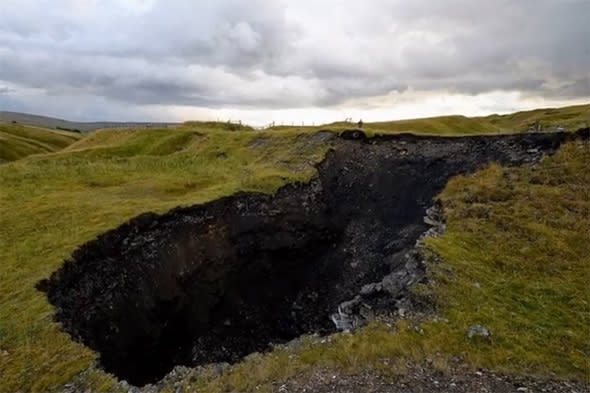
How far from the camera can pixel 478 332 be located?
1428 centimetres

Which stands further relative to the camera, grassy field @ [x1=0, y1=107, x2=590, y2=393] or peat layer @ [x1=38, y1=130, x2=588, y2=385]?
peat layer @ [x1=38, y1=130, x2=588, y2=385]

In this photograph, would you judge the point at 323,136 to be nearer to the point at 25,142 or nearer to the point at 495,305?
the point at 495,305

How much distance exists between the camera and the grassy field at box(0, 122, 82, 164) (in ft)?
273

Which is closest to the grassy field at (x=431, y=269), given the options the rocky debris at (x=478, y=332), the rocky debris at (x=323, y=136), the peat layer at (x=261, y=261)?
the rocky debris at (x=478, y=332)

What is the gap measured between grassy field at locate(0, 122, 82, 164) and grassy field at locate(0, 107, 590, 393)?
173ft

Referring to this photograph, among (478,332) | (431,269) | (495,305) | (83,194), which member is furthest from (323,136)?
(478,332)

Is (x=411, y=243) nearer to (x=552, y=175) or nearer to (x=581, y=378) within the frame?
(x=552, y=175)

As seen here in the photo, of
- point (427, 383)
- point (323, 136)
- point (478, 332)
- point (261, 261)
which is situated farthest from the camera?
point (323, 136)

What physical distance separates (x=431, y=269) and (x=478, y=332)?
4.13 metres

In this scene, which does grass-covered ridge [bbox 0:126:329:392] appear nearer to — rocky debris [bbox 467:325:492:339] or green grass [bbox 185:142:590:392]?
green grass [bbox 185:142:590:392]

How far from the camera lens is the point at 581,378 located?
12.6 metres

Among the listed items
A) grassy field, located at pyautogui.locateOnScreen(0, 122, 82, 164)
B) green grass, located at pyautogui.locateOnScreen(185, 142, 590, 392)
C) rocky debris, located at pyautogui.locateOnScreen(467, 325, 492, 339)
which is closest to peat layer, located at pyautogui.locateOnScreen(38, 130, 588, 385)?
green grass, located at pyautogui.locateOnScreen(185, 142, 590, 392)

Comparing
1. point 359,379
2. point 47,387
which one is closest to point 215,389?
point 359,379

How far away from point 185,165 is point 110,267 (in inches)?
795
